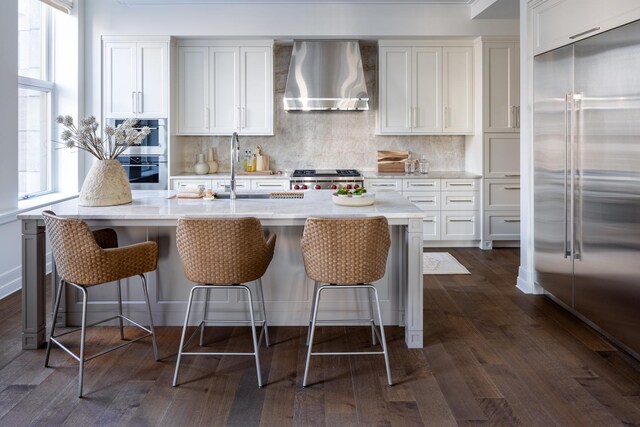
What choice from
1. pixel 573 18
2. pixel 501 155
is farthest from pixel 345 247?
pixel 501 155

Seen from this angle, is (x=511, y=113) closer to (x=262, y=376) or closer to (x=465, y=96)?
(x=465, y=96)

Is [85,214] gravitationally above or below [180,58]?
below

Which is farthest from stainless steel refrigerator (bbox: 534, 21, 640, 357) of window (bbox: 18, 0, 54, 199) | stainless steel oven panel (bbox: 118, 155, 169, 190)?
window (bbox: 18, 0, 54, 199)

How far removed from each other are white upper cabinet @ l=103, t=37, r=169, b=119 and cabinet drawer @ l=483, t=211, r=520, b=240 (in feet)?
12.4

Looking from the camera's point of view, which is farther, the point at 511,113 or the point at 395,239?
the point at 511,113

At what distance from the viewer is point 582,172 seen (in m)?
3.65

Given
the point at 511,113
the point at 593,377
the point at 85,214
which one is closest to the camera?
the point at 593,377

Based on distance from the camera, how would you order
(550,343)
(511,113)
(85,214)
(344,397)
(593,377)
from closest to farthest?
(344,397) → (593,377) → (85,214) → (550,343) → (511,113)

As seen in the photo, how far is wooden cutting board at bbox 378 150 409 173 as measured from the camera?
6.88 metres

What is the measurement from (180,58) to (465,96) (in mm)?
3255

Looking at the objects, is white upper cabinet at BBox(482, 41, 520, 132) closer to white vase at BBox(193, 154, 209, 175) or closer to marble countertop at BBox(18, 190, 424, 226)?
marble countertop at BBox(18, 190, 424, 226)

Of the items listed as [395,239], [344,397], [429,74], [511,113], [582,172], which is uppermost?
[429,74]

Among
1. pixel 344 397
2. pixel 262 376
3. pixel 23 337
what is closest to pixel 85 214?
pixel 23 337

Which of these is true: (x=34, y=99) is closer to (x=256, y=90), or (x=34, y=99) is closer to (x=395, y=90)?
(x=256, y=90)
